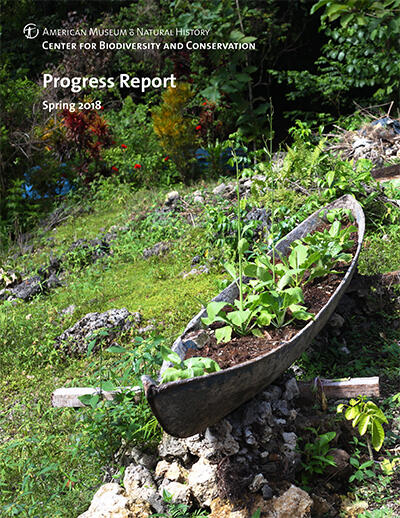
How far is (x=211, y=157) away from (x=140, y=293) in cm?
369

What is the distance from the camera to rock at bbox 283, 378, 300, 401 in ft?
9.04

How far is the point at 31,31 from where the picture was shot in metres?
12.2

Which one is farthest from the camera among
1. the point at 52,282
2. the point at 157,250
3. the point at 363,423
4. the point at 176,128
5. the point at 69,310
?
the point at 176,128

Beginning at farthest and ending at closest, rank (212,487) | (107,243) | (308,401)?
(107,243)
(308,401)
(212,487)

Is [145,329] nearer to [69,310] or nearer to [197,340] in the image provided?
[69,310]

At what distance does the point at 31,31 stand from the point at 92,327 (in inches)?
396

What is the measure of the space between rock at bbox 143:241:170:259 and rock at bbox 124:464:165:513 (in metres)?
3.61

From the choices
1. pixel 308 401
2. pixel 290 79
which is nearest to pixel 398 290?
pixel 308 401

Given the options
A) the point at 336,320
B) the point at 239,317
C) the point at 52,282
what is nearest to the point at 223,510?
the point at 239,317

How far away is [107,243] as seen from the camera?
21.3 feet

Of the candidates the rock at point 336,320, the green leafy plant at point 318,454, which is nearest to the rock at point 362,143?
the rock at point 336,320

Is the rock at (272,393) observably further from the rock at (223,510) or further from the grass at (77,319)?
the grass at (77,319)

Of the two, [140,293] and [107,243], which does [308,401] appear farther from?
[107,243]

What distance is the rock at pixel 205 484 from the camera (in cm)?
239
